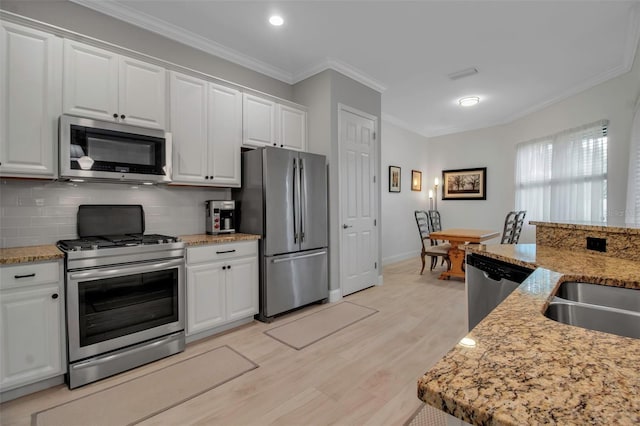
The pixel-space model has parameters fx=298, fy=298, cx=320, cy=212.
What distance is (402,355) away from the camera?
7.75 feet

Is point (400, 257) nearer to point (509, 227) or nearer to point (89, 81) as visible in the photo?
point (509, 227)

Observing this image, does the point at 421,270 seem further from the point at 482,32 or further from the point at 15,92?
the point at 15,92

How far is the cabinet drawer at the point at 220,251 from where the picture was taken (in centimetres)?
252

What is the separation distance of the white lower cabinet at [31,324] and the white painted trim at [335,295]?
244 cm

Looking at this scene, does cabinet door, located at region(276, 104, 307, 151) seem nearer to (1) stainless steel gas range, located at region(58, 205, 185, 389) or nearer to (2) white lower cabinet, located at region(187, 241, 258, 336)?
(2) white lower cabinet, located at region(187, 241, 258, 336)

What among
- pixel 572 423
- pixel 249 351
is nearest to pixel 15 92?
pixel 249 351

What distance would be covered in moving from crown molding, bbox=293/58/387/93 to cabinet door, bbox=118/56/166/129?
1735 mm

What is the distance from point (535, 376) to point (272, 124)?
328cm

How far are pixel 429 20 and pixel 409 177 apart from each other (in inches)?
146

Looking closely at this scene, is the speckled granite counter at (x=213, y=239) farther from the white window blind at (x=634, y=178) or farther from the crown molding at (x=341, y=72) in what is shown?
the white window blind at (x=634, y=178)

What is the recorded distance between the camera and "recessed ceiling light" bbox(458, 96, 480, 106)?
460 centimetres

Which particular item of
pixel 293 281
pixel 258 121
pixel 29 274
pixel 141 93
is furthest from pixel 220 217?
pixel 29 274

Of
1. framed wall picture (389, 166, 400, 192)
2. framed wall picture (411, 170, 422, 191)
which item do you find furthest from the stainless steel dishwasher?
framed wall picture (411, 170, 422, 191)

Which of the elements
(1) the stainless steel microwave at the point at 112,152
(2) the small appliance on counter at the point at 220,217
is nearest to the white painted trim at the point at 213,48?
(1) the stainless steel microwave at the point at 112,152
